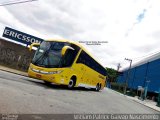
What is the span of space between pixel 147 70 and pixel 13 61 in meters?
32.0

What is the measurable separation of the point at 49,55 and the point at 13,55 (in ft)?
60.8

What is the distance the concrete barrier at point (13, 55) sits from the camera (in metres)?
34.4

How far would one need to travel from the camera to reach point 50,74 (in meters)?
16.8

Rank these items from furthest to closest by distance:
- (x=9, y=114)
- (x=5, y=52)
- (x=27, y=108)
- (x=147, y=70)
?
1. (x=147, y=70)
2. (x=5, y=52)
3. (x=27, y=108)
4. (x=9, y=114)

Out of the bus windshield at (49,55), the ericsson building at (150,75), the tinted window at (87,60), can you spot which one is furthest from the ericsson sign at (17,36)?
the bus windshield at (49,55)

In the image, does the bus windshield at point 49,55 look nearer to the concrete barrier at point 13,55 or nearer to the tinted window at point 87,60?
the tinted window at point 87,60

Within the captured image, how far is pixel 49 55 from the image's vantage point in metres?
17.3

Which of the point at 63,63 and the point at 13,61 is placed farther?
the point at 13,61

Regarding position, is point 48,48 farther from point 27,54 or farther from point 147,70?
point 147,70

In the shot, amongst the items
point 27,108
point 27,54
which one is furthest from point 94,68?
point 27,108

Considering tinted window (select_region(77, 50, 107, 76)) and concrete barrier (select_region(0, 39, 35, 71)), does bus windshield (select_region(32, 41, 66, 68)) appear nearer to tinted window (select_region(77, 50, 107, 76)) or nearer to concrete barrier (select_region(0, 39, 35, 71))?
tinted window (select_region(77, 50, 107, 76))

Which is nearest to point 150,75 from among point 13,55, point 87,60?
point 13,55

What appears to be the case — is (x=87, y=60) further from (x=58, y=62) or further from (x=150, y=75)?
(x=150, y=75)

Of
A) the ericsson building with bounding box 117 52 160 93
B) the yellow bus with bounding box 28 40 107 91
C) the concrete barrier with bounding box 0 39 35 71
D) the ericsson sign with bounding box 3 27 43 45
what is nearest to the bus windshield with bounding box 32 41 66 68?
the yellow bus with bounding box 28 40 107 91
